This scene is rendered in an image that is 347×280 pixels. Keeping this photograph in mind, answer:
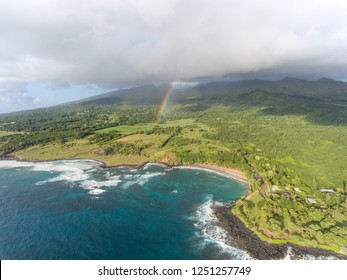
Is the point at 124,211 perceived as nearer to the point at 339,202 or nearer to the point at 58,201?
the point at 58,201

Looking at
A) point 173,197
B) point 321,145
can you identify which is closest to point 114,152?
point 173,197

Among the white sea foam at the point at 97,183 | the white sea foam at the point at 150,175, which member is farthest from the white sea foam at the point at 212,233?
the white sea foam at the point at 97,183

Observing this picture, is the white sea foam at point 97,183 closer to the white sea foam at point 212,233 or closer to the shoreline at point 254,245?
the white sea foam at point 212,233

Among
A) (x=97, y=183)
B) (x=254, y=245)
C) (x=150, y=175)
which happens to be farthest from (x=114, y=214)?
(x=254, y=245)

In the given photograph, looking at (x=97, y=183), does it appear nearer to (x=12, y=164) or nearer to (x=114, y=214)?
(x=114, y=214)

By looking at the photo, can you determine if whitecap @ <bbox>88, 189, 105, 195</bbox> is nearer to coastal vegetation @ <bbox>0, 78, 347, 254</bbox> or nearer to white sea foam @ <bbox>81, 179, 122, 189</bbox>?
white sea foam @ <bbox>81, 179, 122, 189</bbox>
